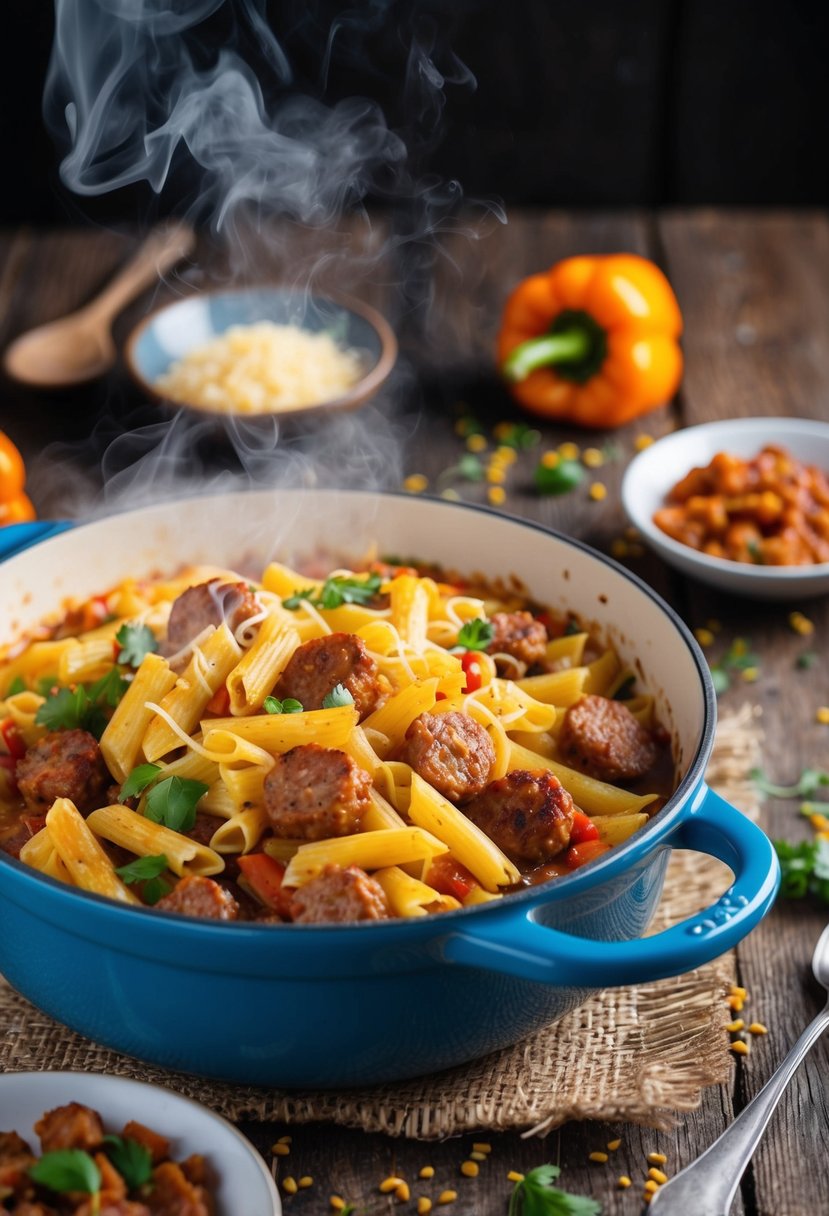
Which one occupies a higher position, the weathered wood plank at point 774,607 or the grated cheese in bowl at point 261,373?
the grated cheese in bowl at point 261,373

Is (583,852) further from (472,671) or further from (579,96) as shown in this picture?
(579,96)

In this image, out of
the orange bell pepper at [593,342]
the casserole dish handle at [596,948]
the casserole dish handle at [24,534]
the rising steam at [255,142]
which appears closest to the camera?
the casserole dish handle at [596,948]

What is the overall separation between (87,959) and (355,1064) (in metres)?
0.56

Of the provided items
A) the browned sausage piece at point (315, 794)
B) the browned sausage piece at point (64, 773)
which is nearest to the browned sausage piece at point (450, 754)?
the browned sausage piece at point (315, 794)

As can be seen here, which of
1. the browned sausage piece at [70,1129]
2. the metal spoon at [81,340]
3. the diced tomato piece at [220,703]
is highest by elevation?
the diced tomato piece at [220,703]

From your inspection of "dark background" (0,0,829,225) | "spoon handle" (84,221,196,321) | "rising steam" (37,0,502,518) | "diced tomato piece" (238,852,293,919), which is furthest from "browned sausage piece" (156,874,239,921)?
"dark background" (0,0,829,225)

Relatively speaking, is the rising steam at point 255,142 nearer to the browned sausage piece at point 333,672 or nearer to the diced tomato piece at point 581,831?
the browned sausage piece at point 333,672

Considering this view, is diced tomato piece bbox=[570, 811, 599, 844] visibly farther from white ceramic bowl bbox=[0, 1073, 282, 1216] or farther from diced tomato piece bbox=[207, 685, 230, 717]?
white ceramic bowl bbox=[0, 1073, 282, 1216]

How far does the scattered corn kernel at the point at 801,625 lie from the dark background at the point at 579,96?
4278 millimetres

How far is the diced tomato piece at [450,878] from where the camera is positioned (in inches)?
112

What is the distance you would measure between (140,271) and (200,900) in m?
4.51

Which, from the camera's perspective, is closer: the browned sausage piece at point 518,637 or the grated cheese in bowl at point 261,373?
the browned sausage piece at point 518,637

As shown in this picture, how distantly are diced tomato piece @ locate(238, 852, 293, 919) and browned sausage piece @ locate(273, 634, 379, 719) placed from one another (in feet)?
1.37

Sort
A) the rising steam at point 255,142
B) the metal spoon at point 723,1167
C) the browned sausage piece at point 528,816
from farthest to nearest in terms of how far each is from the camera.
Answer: the rising steam at point 255,142 < the browned sausage piece at point 528,816 < the metal spoon at point 723,1167
